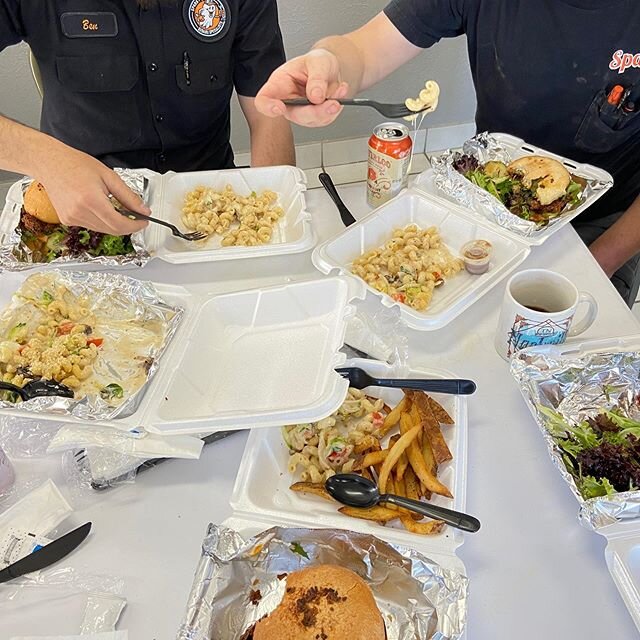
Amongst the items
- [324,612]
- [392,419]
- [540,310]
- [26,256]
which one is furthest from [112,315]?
[540,310]

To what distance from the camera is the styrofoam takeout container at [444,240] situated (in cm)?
113

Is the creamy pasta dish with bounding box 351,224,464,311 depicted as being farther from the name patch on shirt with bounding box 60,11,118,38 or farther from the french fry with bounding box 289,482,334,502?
the name patch on shirt with bounding box 60,11,118,38

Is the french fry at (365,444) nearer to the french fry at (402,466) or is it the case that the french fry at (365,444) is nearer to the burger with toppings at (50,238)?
the french fry at (402,466)

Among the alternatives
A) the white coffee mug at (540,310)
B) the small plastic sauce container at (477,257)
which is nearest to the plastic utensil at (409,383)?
the white coffee mug at (540,310)

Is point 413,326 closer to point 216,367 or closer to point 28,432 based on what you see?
point 216,367

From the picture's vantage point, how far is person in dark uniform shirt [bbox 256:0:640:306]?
4.46ft

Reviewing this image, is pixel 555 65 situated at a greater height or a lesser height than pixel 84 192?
greater

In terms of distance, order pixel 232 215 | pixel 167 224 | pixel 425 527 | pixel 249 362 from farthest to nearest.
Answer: pixel 232 215, pixel 167 224, pixel 249 362, pixel 425 527

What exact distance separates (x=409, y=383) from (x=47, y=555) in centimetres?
58

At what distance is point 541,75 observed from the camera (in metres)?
1.49

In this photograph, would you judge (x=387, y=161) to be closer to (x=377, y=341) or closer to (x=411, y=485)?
(x=377, y=341)

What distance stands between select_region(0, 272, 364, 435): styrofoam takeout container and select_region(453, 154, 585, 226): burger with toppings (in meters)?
0.52

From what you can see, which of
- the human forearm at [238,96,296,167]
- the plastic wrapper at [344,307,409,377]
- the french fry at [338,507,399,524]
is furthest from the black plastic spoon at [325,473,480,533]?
the human forearm at [238,96,296,167]

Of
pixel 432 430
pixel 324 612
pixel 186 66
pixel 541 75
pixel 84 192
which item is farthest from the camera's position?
pixel 186 66
